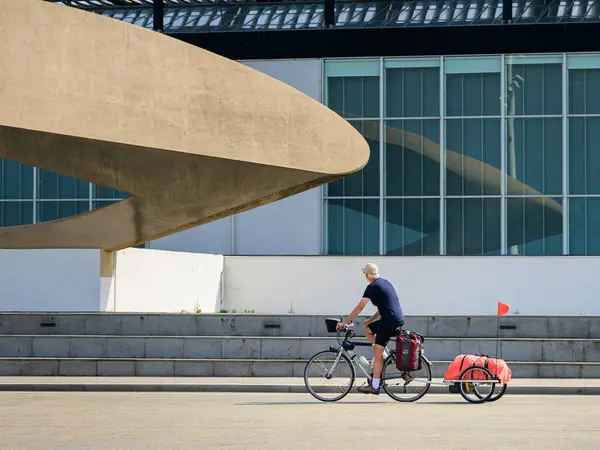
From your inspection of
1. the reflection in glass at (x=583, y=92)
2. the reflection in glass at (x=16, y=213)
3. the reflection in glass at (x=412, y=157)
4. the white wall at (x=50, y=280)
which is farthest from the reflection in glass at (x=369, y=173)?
the white wall at (x=50, y=280)

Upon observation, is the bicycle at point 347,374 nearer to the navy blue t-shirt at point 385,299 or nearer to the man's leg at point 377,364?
the man's leg at point 377,364

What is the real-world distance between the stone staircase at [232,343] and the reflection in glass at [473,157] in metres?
10.4

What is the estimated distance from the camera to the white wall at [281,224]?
31.8 meters

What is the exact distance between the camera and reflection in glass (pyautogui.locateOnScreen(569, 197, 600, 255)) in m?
31.0

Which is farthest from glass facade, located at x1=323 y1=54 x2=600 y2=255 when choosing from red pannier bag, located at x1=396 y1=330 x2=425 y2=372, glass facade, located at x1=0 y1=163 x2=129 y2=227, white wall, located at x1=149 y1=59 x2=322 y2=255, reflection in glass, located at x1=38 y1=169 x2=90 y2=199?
red pannier bag, located at x1=396 y1=330 x2=425 y2=372

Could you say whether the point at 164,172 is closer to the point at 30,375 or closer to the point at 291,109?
the point at 291,109

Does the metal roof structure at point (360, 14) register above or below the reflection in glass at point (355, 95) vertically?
above

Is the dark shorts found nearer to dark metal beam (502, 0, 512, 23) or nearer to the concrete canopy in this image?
the concrete canopy

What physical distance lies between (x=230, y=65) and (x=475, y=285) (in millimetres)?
11668

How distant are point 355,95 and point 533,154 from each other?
5.01 m

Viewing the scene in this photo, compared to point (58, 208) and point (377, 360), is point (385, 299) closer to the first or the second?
point (377, 360)

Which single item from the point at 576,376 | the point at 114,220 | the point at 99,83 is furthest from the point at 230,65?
the point at 576,376

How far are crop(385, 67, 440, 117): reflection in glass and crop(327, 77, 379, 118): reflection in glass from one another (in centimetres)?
35

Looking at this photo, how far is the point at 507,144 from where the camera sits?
103 feet
